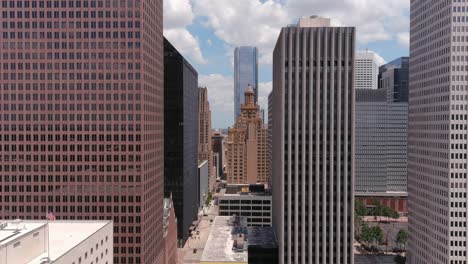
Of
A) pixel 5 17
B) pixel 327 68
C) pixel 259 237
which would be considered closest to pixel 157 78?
pixel 5 17

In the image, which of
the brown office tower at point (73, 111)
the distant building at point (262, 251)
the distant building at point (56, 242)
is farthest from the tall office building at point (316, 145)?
the distant building at point (56, 242)

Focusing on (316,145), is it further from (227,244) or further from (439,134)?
(227,244)

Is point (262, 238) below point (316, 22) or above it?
below

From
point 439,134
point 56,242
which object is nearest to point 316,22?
point 439,134

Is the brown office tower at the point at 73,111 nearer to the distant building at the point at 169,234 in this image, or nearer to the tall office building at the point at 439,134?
the distant building at the point at 169,234

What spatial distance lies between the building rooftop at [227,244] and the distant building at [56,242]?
44.1 meters

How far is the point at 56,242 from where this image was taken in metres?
74.2

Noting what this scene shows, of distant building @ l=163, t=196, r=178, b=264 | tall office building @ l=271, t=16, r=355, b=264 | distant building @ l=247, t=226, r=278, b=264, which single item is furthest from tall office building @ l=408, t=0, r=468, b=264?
distant building @ l=163, t=196, r=178, b=264

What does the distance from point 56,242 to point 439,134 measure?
127935 millimetres

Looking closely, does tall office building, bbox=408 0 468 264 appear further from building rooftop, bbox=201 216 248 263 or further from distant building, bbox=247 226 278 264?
building rooftop, bbox=201 216 248 263

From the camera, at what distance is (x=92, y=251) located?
3056 inches

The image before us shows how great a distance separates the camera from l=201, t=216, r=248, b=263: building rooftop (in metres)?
123

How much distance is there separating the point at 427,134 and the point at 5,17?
15427cm

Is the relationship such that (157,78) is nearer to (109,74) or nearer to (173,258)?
(109,74)
